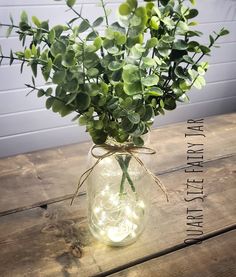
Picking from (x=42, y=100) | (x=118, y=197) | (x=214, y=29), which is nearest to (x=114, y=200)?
(x=118, y=197)

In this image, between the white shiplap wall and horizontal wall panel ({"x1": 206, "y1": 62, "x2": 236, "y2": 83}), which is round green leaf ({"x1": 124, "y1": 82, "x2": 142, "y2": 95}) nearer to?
the white shiplap wall

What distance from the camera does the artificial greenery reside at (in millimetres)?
537

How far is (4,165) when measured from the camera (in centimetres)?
105

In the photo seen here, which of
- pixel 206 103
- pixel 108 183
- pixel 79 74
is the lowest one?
pixel 206 103

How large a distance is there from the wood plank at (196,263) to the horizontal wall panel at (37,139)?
3.67 ft

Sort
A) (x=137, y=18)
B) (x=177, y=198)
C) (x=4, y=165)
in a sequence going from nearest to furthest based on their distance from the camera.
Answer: (x=137, y=18) → (x=177, y=198) → (x=4, y=165)

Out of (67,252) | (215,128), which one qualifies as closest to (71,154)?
(67,252)

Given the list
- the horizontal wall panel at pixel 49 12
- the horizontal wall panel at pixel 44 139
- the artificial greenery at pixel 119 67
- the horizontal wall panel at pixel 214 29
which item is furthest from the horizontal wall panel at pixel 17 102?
the artificial greenery at pixel 119 67

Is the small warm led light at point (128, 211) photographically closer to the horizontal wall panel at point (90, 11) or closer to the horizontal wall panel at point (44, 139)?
the horizontal wall panel at point (90, 11)

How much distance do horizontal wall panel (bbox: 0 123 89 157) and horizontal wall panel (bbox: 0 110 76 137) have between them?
0.03m

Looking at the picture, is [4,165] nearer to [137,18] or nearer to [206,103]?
[137,18]

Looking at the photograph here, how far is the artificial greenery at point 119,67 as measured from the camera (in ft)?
1.76

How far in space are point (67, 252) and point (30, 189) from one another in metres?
0.25

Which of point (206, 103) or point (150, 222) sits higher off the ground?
point (150, 222)
